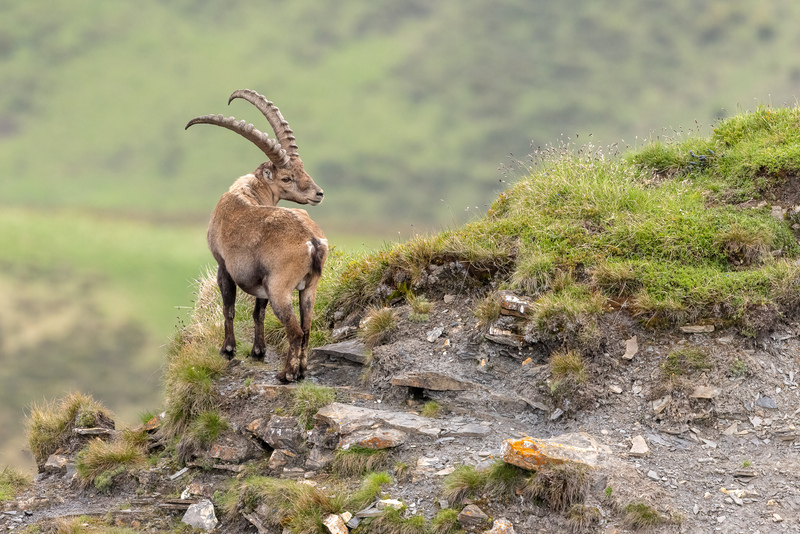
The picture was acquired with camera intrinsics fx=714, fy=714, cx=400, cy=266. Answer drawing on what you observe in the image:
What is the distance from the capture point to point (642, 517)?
7.38 m

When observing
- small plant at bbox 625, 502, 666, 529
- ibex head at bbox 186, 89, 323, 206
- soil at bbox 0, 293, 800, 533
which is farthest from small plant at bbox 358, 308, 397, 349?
small plant at bbox 625, 502, 666, 529

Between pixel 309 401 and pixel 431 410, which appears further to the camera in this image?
pixel 309 401

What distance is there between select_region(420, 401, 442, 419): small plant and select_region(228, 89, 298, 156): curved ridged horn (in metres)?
4.37

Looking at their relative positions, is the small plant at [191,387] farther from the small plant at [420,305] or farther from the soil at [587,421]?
the small plant at [420,305]

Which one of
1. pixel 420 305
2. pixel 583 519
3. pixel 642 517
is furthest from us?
pixel 420 305

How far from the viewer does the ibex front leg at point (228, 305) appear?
10.6 m

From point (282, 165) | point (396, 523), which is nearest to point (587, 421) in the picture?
point (396, 523)

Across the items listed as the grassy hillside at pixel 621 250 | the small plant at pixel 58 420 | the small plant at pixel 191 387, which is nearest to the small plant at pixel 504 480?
the grassy hillside at pixel 621 250

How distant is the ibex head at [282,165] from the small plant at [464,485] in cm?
486

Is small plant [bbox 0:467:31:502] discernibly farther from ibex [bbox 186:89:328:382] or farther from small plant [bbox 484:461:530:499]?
small plant [bbox 484:461:530:499]

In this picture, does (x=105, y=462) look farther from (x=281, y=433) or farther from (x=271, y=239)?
(x=271, y=239)

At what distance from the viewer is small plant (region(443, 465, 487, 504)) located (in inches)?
316

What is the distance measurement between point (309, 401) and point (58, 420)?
5.19 metres

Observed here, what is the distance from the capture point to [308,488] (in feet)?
27.6
